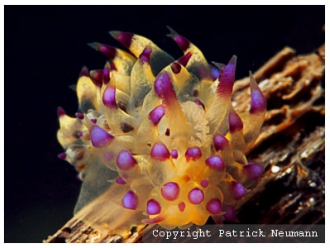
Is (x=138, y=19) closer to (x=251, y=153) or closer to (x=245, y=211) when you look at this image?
(x=251, y=153)

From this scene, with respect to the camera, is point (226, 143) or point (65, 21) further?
point (65, 21)

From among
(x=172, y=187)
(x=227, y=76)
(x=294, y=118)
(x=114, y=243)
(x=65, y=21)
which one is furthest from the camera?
(x=65, y=21)

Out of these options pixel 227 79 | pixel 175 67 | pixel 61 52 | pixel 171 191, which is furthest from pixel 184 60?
pixel 61 52

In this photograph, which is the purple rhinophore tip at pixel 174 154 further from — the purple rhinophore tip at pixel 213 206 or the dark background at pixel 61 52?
the dark background at pixel 61 52

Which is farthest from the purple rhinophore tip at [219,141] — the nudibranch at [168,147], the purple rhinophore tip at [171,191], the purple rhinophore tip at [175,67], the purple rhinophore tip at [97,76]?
the purple rhinophore tip at [97,76]

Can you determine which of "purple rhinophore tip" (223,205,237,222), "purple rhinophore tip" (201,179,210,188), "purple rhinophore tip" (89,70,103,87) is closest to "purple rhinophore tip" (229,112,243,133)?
"purple rhinophore tip" (201,179,210,188)

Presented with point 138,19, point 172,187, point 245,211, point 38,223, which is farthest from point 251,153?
point 138,19

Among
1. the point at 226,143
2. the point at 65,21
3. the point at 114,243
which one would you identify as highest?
the point at 65,21
